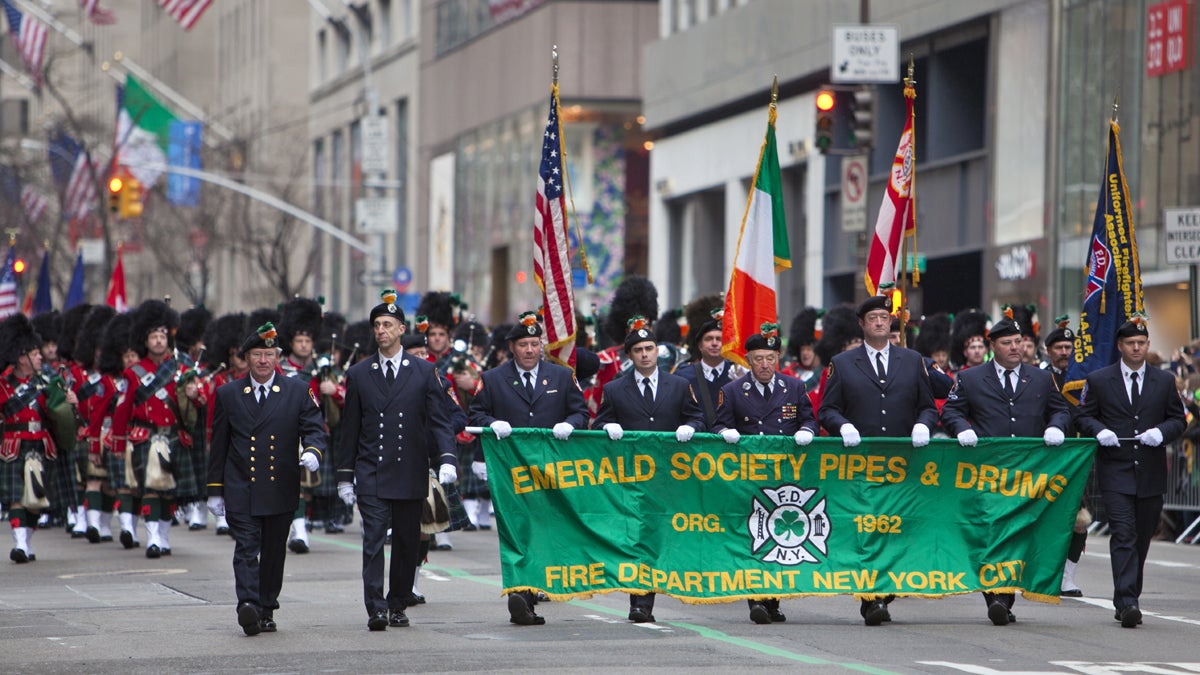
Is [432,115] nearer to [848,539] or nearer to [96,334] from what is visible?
[96,334]

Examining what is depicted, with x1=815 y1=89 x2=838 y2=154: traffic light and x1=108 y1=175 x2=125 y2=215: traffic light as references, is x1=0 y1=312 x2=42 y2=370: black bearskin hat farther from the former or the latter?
x1=108 y1=175 x2=125 y2=215: traffic light

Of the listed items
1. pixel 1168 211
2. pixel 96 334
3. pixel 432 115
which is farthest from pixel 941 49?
pixel 432 115

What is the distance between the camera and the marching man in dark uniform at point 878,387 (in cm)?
1370

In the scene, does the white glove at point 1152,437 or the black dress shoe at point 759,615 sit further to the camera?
the white glove at point 1152,437

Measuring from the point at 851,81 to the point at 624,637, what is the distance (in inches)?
523

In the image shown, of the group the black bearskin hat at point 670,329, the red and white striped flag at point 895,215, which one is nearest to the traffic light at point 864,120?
the black bearskin hat at point 670,329

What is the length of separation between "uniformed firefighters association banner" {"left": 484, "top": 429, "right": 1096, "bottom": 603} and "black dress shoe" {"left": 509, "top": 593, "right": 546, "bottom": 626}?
16 cm

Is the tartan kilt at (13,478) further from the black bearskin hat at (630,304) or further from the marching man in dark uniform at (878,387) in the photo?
the marching man in dark uniform at (878,387)

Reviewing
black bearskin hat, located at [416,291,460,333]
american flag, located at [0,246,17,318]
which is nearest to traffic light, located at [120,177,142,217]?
american flag, located at [0,246,17,318]

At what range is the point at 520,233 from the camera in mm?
53438

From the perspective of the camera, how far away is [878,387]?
13.7m

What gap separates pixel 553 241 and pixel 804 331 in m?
5.63

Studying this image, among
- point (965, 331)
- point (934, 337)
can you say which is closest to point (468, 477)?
point (934, 337)

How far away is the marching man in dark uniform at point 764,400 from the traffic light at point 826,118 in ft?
34.9
